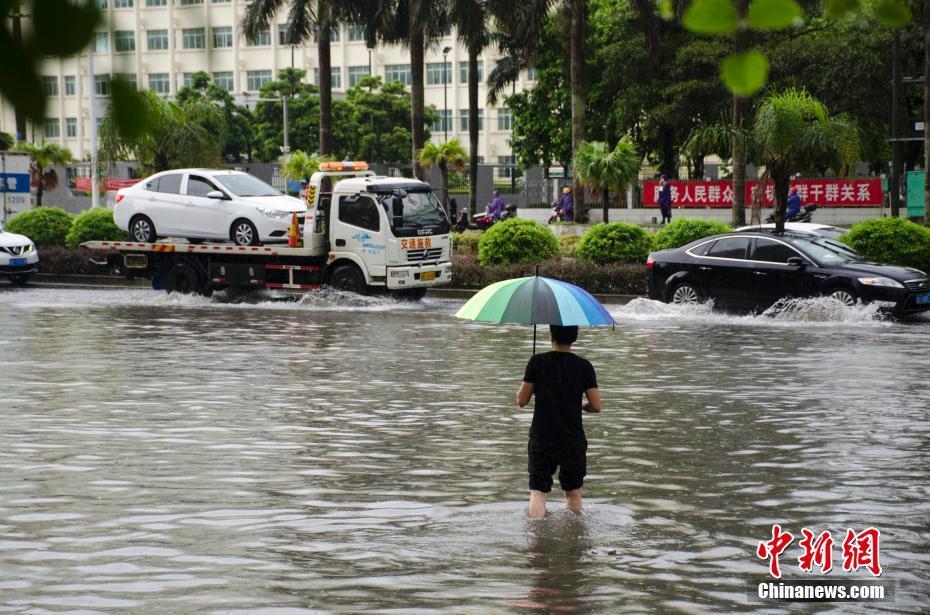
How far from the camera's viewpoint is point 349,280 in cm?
2530

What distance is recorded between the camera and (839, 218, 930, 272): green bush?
24.0m

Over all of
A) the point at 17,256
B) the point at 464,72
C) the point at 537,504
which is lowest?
the point at 537,504

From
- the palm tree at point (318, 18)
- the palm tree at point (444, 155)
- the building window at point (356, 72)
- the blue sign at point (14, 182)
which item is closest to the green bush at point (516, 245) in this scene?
the palm tree at point (318, 18)

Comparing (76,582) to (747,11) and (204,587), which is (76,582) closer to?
(204,587)

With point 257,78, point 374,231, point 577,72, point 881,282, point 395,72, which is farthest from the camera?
point 395,72

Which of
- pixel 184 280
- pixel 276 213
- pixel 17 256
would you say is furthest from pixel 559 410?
pixel 17 256

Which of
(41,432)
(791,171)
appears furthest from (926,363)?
(791,171)

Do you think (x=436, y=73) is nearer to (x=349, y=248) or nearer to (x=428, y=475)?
(x=349, y=248)

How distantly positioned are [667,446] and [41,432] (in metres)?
5.18

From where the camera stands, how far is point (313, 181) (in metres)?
25.4

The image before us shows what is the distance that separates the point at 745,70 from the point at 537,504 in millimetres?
5643

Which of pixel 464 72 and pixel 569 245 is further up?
pixel 464 72

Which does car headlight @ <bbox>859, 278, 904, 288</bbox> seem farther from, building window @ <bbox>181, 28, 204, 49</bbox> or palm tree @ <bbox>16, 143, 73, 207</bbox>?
palm tree @ <bbox>16, 143, 73, 207</bbox>

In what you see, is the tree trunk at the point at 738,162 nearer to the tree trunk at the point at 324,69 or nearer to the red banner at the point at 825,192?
the red banner at the point at 825,192
